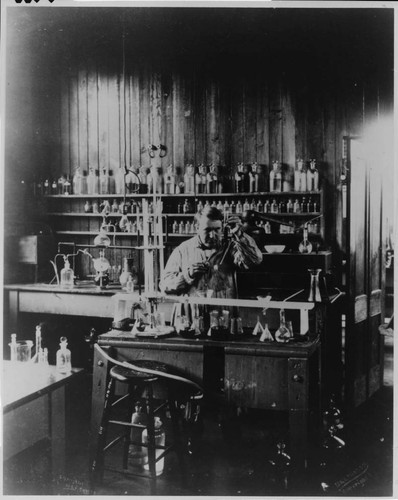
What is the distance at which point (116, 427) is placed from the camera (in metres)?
4.02

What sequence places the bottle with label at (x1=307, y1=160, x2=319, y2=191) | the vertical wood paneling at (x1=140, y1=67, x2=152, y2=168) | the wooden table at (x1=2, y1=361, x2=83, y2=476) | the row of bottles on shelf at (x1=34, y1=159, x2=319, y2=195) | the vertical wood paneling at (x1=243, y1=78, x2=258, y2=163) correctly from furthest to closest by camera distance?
the vertical wood paneling at (x1=140, y1=67, x2=152, y2=168) < the vertical wood paneling at (x1=243, y1=78, x2=258, y2=163) < the row of bottles on shelf at (x1=34, y1=159, x2=319, y2=195) < the bottle with label at (x1=307, y1=160, x2=319, y2=191) < the wooden table at (x1=2, y1=361, x2=83, y2=476)

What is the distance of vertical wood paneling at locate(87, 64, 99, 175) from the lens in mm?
6188

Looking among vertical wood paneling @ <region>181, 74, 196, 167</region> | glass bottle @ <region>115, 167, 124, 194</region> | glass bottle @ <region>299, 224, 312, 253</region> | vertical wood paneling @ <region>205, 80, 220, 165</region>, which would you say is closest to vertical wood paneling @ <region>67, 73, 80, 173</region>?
glass bottle @ <region>115, 167, 124, 194</region>

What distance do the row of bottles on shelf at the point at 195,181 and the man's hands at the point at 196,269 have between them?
156cm

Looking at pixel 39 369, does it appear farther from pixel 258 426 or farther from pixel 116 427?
pixel 258 426

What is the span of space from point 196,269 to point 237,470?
131cm

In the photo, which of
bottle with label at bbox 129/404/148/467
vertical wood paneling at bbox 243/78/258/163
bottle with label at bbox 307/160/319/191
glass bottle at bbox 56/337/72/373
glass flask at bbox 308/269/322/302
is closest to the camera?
glass bottle at bbox 56/337/72/373

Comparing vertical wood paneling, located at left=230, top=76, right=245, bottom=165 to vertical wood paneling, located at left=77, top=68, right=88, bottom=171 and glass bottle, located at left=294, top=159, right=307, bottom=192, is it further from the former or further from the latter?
vertical wood paneling, located at left=77, top=68, right=88, bottom=171

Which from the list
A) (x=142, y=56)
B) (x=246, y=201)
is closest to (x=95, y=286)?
(x=246, y=201)

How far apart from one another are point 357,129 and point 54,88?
344 cm

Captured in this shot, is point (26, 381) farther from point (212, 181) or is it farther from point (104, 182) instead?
point (104, 182)

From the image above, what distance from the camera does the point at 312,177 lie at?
210 inches

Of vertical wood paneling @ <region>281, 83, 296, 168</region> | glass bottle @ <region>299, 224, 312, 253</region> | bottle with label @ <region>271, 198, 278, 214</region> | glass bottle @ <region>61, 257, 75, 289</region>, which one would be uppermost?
vertical wood paneling @ <region>281, 83, 296, 168</region>

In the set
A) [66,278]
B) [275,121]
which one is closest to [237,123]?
[275,121]
